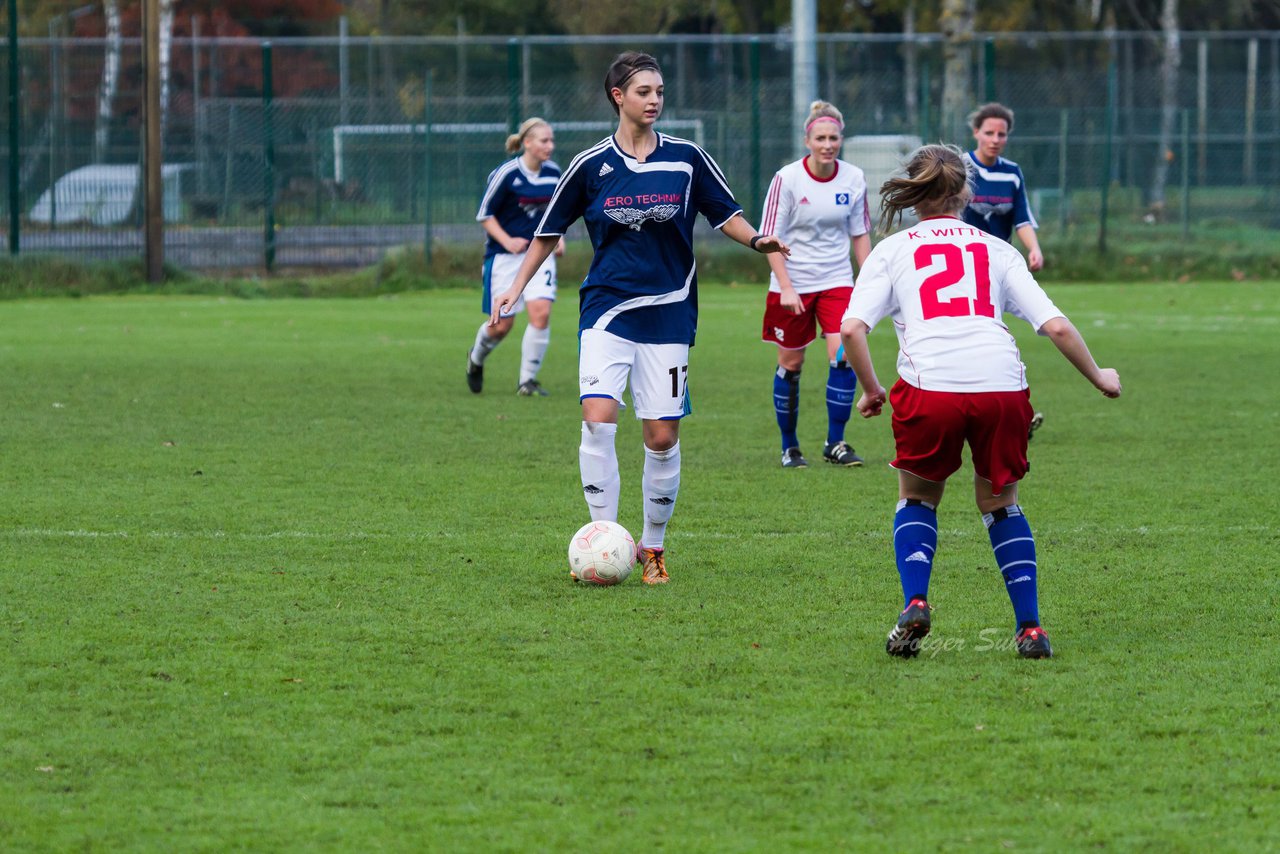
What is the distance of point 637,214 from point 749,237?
17.2 inches

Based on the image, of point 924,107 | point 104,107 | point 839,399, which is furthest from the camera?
point 924,107

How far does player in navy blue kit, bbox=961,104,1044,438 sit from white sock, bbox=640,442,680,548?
172 inches

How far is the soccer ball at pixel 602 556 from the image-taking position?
6.39 m

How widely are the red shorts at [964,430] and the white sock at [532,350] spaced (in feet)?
25.6

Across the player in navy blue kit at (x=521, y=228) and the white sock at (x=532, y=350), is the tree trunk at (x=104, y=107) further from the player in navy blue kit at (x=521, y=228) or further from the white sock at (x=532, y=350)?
the white sock at (x=532, y=350)

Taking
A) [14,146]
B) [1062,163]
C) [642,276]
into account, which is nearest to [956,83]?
[1062,163]

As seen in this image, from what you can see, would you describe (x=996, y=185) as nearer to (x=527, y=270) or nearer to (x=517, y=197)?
(x=517, y=197)

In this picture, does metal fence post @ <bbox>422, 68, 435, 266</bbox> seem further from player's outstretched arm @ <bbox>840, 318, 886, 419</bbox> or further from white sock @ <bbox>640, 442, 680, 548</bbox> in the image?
player's outstretched arm @ <bbox>840, 318, 886, 419</bbox>

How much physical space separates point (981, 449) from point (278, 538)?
338cm

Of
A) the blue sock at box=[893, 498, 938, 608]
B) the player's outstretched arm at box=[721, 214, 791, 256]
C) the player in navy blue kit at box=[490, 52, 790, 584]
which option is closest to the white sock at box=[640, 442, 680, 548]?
the player in navy blue kit at box=[490, 52, 790, 584]

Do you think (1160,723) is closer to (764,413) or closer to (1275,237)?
(764,413)

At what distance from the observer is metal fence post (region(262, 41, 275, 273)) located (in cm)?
2375

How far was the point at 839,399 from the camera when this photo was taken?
9.73 meters

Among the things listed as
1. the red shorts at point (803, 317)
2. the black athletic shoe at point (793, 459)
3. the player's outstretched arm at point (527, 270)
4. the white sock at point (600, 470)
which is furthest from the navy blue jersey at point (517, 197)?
the white sock at point (600, 470)
